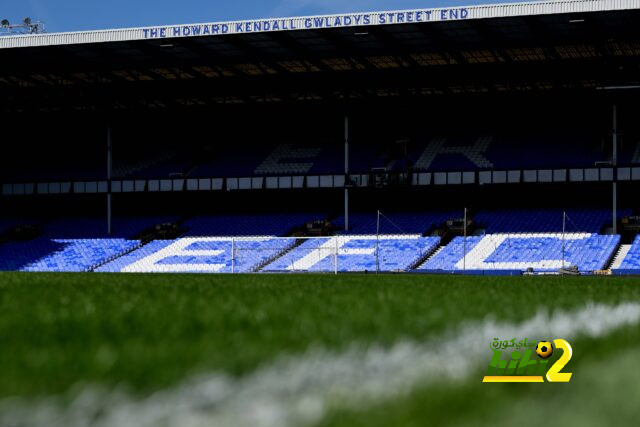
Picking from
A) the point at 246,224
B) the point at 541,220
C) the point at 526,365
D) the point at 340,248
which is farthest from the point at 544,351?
the point at 246,224

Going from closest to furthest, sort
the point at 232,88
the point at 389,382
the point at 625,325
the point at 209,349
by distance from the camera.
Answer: the point at 389,382 < the point at 209,349 < the point at 625,325 < the point at 232,88

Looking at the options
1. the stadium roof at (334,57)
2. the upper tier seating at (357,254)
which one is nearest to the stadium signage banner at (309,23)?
the stadium roof at (334,57)

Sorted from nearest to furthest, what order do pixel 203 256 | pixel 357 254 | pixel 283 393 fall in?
pixel 283 393 → pixel 357 254 → pixel 203 256

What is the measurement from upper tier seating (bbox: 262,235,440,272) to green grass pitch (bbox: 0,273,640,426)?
40.6 m

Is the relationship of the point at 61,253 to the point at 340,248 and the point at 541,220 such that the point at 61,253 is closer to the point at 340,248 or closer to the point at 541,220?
the point at 340,248

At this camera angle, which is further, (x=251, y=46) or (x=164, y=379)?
(x=251, y=46)

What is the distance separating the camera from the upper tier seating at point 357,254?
47.0 m

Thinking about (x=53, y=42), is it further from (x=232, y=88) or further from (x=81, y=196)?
(x=81, y=196)

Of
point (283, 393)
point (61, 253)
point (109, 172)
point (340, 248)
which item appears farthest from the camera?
point (109, 172)

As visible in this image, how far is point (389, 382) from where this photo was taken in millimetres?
2908

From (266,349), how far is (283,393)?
787 mm

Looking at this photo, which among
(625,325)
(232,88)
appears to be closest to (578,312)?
(625,325)

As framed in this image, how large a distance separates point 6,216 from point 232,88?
21491 millimetres

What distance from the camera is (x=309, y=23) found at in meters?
44.2
